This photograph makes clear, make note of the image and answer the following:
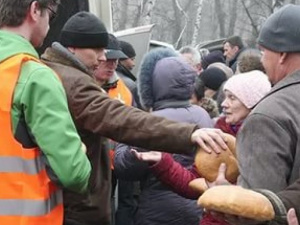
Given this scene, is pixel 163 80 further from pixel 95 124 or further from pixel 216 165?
pixel 216 165

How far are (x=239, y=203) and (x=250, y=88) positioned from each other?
1762 millimetres

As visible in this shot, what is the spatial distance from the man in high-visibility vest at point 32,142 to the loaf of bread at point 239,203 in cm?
82

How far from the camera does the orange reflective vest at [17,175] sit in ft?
9.97

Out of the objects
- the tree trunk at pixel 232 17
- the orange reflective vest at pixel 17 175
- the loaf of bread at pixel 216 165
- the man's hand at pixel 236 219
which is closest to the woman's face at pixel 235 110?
the loaf of bread at pixel 216 165

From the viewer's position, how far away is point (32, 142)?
3.07 m

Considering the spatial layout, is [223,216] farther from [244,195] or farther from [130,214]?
[130,214]

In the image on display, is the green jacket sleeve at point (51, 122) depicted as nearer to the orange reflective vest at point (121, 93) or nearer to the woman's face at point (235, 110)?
the woman's face at point (235, 110)

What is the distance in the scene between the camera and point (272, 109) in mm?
2820

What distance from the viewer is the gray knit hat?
2980 millimetres

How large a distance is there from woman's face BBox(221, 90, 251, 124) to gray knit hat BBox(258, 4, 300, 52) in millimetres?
1032

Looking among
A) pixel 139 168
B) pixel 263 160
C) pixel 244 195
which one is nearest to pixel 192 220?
pixel 139 168

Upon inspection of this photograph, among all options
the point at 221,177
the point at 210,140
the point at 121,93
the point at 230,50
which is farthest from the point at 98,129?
the point at 230,50

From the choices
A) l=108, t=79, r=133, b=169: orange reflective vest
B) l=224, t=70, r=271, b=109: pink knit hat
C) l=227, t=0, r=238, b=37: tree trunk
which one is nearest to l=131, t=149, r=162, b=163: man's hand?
l=224, t=70, r=271, b=109: pink knit hat

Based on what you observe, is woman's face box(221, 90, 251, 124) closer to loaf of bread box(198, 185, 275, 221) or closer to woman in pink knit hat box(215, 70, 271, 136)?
woman in pink knit hat box(215, 70, 271, 136)
